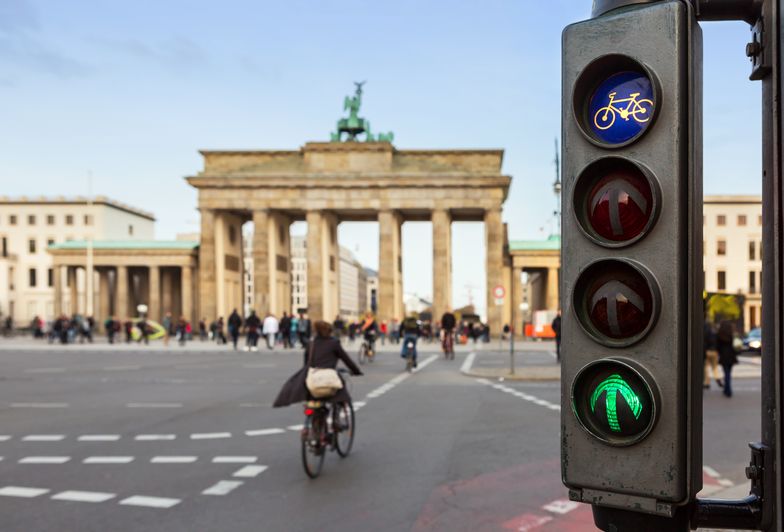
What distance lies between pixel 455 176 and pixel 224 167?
20431 mm

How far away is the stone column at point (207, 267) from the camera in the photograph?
232 feet

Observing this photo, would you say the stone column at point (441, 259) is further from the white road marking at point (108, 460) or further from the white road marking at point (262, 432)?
the white road marking at point (108, 460)

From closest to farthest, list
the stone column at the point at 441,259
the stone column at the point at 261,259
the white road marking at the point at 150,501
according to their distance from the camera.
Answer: the white road marking at the point at 150,501 → the stone column at the point at 441,259 → the stone column at the point at 261,259

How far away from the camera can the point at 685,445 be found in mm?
1576

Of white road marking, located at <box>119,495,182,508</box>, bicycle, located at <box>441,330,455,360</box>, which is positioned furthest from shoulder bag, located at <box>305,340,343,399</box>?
bicycle, located at <box>441,330,455,360</box>

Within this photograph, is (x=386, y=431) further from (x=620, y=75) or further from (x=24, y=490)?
(x=620, y=75)

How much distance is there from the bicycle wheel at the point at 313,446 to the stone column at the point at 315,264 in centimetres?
6185

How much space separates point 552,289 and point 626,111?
218ft

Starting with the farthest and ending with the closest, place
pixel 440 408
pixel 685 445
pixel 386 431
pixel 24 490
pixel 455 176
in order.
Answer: pixel 455 176
pixel 440 408
pixel 386 431
pixel 24 490
pixel 685 445

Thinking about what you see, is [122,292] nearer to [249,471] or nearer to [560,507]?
[249,471]

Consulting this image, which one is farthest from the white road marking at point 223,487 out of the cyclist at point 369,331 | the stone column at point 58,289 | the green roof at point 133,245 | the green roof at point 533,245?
the stone column at point 58,289

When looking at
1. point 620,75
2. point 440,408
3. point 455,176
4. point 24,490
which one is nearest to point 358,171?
point 455,176

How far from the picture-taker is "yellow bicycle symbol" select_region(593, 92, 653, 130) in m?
1.65

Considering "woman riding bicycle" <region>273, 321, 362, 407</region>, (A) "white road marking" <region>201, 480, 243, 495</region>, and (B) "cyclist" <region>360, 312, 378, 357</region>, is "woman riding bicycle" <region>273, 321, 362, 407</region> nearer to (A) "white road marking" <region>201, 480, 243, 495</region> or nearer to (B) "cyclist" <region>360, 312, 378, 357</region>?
(A) "white road marking" <region>201, 480, 243, 495</region>
